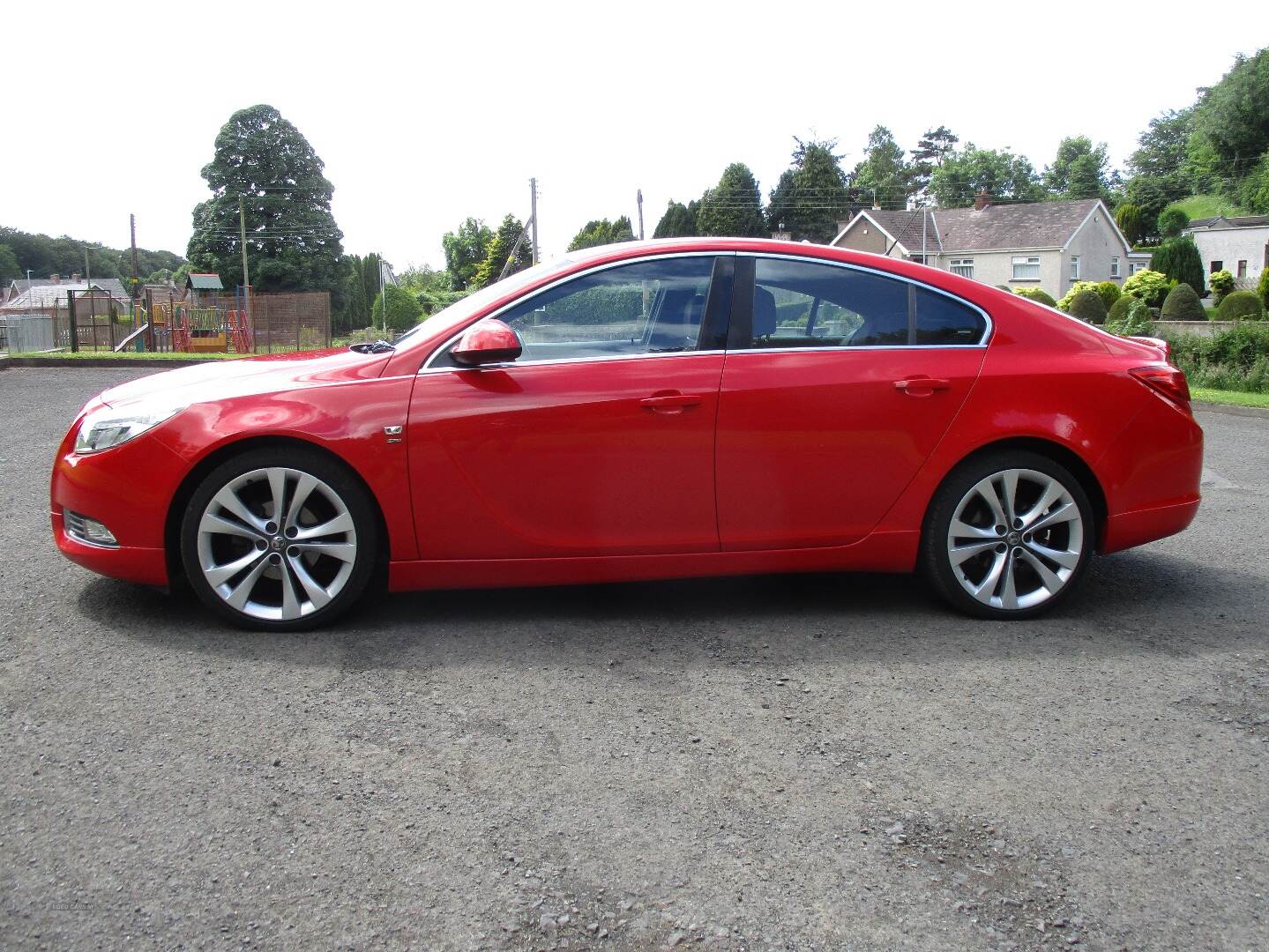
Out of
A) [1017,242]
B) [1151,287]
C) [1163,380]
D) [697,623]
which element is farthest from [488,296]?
[1017,242]

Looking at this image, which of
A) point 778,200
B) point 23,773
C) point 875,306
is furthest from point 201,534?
point 778,200

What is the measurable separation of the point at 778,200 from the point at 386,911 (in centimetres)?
8822

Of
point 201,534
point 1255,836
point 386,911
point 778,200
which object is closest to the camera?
point 386,911

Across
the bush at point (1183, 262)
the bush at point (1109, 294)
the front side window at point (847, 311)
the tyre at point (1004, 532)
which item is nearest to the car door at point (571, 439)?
the front side window at point (847, 311)

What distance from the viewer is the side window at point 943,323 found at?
4770 millimetres

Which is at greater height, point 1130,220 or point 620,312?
point 1130,220

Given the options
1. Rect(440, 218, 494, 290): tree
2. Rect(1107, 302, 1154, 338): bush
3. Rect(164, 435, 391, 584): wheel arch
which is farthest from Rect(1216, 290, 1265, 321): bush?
Rect(440, 218, 494, 290): tree

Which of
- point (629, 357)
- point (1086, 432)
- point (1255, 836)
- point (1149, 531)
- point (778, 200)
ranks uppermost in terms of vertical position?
point (778, 200)

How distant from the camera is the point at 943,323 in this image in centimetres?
479

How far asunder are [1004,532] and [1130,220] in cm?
9568

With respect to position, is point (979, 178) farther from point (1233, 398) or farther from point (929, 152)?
point (1233, 398)

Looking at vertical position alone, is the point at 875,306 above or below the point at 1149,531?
above

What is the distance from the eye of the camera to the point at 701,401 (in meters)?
4.49

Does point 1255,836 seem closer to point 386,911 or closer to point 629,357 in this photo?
point 386,911
